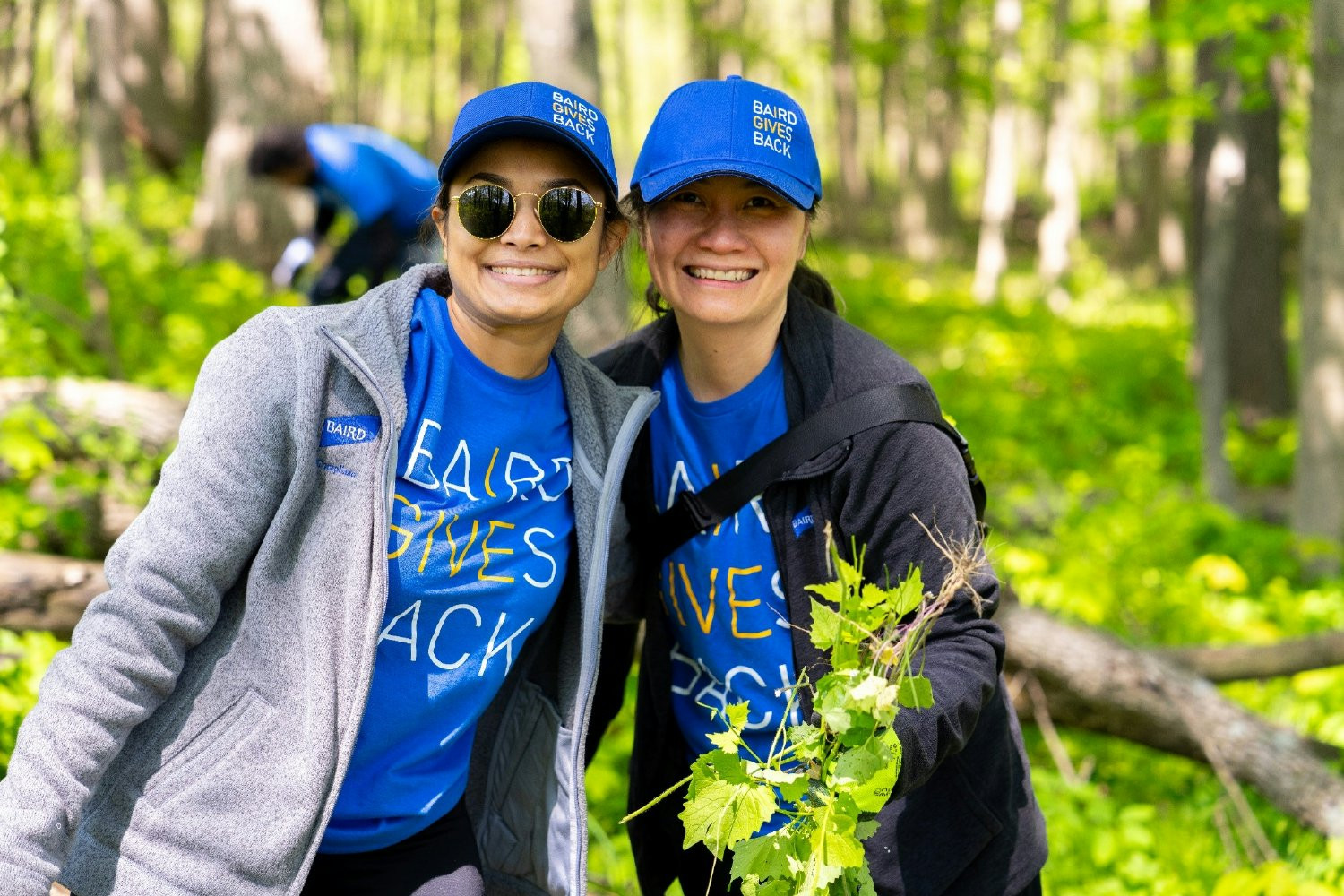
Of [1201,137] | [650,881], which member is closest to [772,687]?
[650,881]

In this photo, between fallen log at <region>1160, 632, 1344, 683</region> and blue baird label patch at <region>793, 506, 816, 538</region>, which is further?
fallen log at <region>1160, 632, 1344, 683</region>

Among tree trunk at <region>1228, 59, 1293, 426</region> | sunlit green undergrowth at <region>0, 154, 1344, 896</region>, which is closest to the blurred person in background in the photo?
sunlit green undergrowth at <region>0, 154, 1344, 896</region>

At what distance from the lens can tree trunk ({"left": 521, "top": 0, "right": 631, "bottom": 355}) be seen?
5633mm

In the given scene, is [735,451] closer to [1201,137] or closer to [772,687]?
[772,687]

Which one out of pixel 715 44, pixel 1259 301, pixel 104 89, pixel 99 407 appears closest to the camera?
pixel 99 407

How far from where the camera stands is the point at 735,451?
2273mm

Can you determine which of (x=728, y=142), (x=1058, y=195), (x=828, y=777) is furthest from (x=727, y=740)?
(x=1058, y=195)

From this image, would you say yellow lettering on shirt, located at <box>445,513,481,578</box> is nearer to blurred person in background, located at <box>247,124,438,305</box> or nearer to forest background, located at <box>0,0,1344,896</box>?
forest background, located at <box>0,0,1344,896</box>

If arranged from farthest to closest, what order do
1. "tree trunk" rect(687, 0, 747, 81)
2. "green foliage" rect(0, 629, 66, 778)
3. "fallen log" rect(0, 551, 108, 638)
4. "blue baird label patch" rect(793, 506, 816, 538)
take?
1. "tree trunk" rect(687, 0, 747, 81)
2. "fallen log" rect(0, 551, 108, 638)
3. "green foliage" rect(0, 629, 66, 778)
4. "blue baird label patch" rect(793, 506, 816, 538)

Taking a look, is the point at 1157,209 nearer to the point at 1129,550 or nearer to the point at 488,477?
the point at 1129,550

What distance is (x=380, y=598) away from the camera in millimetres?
1833

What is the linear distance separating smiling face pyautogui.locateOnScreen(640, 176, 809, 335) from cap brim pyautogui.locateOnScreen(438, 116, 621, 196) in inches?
7.2

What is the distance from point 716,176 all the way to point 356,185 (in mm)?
5615

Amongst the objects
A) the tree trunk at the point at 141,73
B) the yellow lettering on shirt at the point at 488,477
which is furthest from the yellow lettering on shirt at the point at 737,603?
the tree trunk at the point at 141,73
